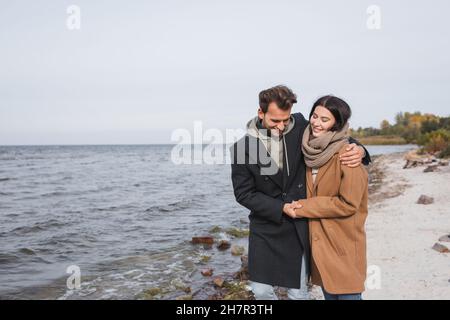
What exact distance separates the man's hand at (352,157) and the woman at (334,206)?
0.04 metres

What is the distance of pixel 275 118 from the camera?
3.17m

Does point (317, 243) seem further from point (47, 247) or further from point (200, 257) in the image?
point (47, 247)

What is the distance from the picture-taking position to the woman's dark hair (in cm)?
306

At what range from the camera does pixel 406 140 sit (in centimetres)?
6344

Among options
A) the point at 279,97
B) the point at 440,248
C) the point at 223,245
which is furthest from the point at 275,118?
the point at 223,245

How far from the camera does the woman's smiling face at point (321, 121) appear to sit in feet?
10.1

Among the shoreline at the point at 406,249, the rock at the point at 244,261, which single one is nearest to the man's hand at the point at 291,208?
the shoreline at the point at 406,249

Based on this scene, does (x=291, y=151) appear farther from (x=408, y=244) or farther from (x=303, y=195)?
(x=408, y=244)

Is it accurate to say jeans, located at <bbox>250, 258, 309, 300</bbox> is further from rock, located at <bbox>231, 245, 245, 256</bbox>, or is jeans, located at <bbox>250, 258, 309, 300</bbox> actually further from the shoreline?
rock, located at <bbox>231, 245, 245, 256</bbox>

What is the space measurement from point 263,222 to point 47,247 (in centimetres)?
893

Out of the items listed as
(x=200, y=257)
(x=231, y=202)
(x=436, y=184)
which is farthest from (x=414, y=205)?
(x=231, y=202)

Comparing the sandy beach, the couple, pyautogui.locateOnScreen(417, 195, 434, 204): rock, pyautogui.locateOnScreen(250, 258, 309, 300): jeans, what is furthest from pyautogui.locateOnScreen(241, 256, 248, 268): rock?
pyautogui.locateOnScreen(417, 195, 434, 204): rock

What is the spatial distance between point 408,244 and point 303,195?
530cm

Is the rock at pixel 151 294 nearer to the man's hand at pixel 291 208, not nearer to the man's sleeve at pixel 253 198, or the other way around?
the man's sleeve at pixel 253 198
